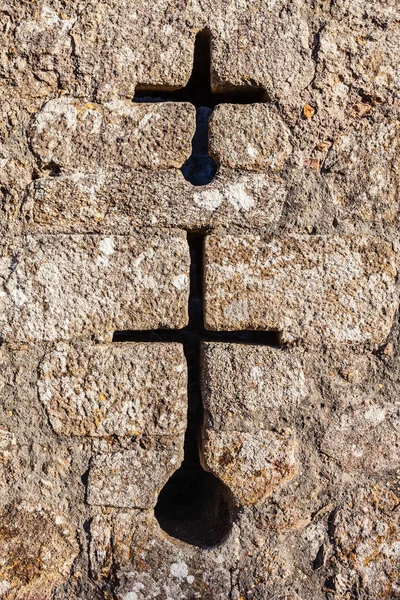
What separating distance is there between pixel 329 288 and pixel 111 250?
0.70m

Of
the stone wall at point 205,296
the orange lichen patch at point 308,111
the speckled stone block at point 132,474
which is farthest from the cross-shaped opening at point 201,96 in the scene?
the speckled stone block at point 132,474

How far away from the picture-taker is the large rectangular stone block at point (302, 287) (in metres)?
1.82

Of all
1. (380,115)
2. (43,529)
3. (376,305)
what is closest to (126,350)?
(43,529)

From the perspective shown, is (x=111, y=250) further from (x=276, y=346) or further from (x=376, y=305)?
(x=376, y=305)

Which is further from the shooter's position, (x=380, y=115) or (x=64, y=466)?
(x=380, y=115)

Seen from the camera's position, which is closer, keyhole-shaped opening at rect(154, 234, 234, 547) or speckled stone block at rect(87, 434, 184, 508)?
speckled stone block at rect(87, 434, 184, 508)

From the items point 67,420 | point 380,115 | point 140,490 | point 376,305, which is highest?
point 380,115

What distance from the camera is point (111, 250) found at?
5.95 ft

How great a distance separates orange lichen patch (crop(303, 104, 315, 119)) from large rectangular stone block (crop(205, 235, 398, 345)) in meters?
0.39

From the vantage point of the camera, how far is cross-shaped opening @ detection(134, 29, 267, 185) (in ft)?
6.25

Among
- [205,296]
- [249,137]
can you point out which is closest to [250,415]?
[205,296]

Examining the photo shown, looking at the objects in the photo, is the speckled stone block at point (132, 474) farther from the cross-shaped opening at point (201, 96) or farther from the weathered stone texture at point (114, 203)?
the cross-shaped opening at point (201, 96)

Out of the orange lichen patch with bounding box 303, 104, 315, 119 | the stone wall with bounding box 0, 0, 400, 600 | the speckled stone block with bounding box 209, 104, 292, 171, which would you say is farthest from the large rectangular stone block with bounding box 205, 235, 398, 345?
the orange lichen patch with bounding box 303, 104, 315, 119

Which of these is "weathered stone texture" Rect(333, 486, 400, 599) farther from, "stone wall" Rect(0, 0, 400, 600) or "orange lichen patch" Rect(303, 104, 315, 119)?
"orange lichen patch" Rect(303, 104, 315, 119)
